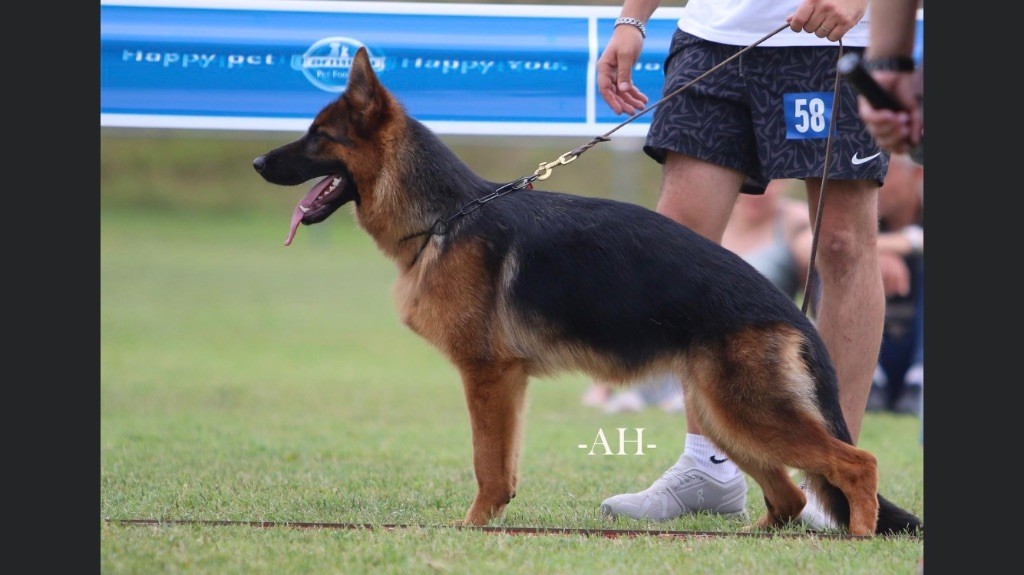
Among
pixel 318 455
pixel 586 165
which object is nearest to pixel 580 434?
pixel 318 455

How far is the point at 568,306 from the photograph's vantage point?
3.56 m

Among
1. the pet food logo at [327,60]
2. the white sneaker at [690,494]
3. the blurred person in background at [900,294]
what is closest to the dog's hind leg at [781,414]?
the white sneaker at [690,494]

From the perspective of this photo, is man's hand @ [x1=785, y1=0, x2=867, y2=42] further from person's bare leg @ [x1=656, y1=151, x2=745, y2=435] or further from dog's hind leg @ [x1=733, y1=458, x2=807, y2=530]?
dog's hind leg @ [x1=733, y1=458, x2=807, y2=530]

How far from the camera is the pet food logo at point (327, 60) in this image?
5.55 metres

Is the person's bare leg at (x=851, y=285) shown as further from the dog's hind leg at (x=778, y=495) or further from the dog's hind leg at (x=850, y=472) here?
the dog's hind leg at (x=850, y=472)

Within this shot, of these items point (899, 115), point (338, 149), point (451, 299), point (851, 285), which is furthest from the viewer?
point (851, 285)

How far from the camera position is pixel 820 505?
3479mm

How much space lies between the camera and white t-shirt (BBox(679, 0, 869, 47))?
148 inches

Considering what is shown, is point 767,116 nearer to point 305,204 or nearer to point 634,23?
point 634,23

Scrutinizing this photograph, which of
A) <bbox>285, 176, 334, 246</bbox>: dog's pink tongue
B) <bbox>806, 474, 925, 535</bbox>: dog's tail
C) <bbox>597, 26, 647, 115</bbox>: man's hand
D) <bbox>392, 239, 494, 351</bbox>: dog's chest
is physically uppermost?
<bbox>597, 26, 647, 115</bbox>: man's hand

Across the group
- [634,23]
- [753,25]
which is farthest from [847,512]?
[634,23]

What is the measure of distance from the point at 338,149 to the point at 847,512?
81.4 inches

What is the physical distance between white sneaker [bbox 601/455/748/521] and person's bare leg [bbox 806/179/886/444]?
0.49m

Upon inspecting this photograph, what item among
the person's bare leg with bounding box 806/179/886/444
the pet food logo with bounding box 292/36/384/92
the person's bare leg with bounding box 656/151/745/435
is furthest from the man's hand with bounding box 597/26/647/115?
the pet food logo with bounding box 292/36/384/92
